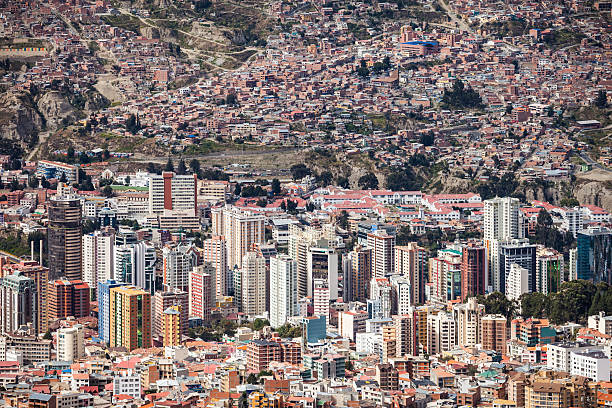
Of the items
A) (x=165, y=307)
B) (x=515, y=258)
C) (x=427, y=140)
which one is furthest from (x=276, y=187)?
(x=165, y=307)

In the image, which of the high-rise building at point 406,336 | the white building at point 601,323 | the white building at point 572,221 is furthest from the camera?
the white building at point 572,221

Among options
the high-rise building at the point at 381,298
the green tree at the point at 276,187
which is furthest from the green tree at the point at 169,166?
the high-rise building at the point at 381,298

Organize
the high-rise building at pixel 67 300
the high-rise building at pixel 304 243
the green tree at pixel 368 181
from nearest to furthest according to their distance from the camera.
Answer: the high-rise building at pixel 67 300 < the high-rise building at pixel 304 243 < the green tree at pixel 368 181

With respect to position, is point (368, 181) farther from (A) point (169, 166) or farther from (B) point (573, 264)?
(B) point (573, 264)

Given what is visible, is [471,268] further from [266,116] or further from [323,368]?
[266,116]

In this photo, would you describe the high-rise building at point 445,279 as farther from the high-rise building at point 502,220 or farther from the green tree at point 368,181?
the green tree at point 368,181

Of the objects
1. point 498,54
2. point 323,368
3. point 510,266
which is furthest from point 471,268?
point 498,54

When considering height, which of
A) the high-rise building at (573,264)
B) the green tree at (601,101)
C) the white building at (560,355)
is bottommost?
the white building at (560,355)
